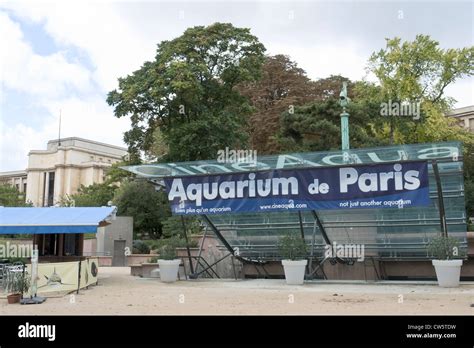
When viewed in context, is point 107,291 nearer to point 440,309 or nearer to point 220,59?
point 440,309

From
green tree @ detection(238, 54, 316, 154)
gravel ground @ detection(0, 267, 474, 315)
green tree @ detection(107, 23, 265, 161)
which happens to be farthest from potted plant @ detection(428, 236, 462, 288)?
green tree @ detection(238, 54, 316, 154)

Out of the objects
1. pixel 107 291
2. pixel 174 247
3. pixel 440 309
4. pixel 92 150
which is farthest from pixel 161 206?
pixel 92 150

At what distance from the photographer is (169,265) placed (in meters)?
19.4

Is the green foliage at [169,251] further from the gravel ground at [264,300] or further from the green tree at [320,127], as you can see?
the green tree at [320,127]

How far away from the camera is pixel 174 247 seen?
20.1 meters

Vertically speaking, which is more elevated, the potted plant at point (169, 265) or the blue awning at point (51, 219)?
the blue awning at point (51, 219)

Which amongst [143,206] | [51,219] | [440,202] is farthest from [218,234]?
[143,206]

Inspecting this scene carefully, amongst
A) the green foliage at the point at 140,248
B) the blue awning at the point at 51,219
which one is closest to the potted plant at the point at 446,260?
the blue awning at the point at 51,219

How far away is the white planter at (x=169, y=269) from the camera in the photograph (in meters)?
19.4

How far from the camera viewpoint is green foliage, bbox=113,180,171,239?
140ft

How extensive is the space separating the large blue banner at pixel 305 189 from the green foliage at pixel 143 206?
952 inches

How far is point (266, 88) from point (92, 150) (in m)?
76.7

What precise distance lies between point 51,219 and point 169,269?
4523mm

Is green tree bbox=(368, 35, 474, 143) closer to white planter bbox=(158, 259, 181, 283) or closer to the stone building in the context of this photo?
white planter bbox=(158, 259, 181, 283)
